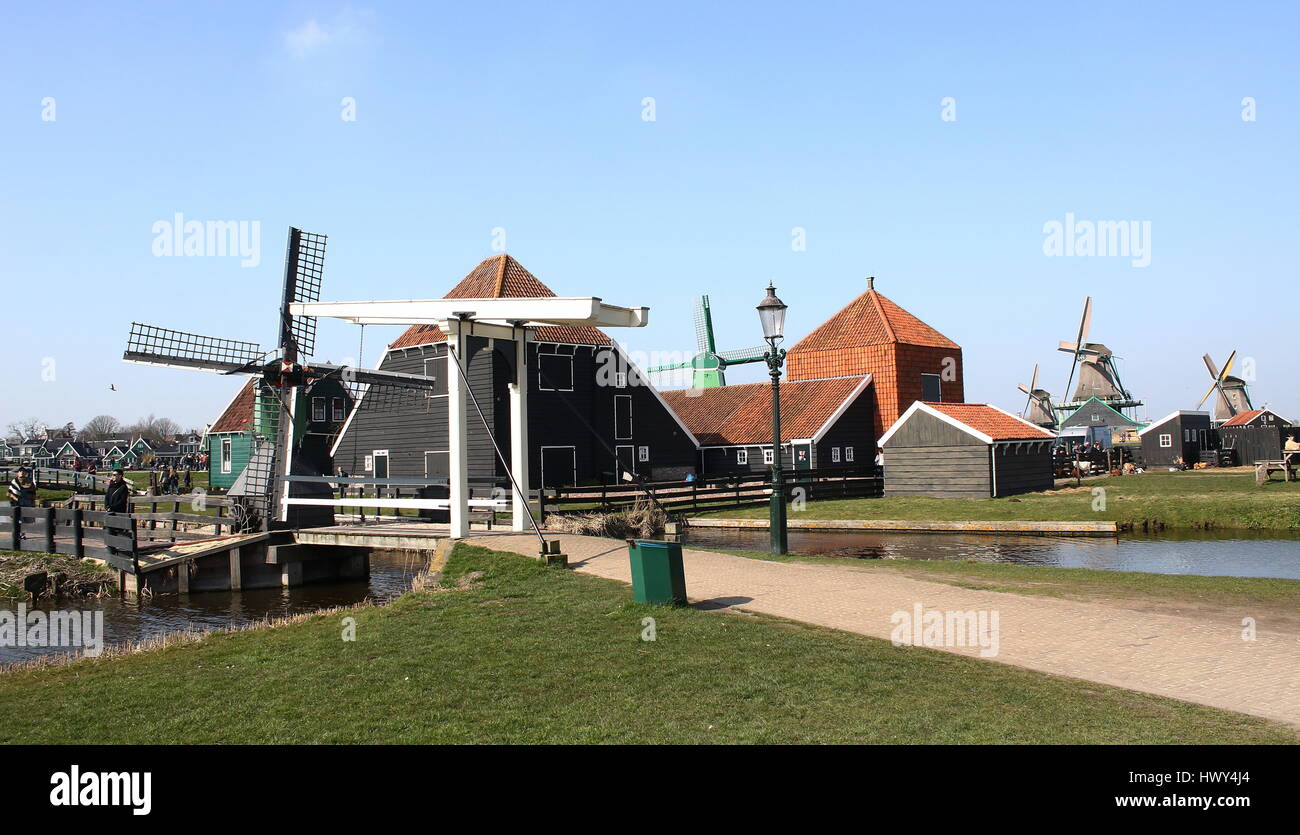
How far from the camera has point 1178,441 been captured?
4919cm

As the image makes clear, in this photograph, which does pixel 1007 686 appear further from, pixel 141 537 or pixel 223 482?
pixel 223 482

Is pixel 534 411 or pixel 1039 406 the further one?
pixel 1039 406

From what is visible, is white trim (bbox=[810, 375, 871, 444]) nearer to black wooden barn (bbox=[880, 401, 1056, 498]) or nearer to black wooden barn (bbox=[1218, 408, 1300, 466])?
black wooden barn (bbox=[880, 401, 1056, 498])

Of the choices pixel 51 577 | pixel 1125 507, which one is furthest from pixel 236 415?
pixel 1125 507

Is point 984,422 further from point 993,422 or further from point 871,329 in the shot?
point 871,329

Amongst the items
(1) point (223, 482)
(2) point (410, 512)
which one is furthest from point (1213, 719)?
(1) point (223, 482)

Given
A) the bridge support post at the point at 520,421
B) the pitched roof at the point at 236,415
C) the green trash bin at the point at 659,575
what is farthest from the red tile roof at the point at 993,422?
the pitched roof at the point at 236,415

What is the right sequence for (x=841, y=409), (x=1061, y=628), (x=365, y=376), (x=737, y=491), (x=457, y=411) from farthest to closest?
(x=841, y=409) < (x=737, y=491) < (x=365, y=376) < (x=457, y=411) < (x=1061, y=628)

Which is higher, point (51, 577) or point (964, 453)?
point (964, 453)

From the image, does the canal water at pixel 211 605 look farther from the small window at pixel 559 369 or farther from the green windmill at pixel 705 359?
the green windmill at pixel 705 359

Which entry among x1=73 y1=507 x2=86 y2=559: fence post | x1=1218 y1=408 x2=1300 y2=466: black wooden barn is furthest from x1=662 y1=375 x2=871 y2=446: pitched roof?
x1=73 y1=507 x2=86 y2=559: fence post

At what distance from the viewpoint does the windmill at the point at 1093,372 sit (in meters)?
79.2

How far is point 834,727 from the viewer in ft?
20.8

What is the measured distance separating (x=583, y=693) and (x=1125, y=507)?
26.0 m
